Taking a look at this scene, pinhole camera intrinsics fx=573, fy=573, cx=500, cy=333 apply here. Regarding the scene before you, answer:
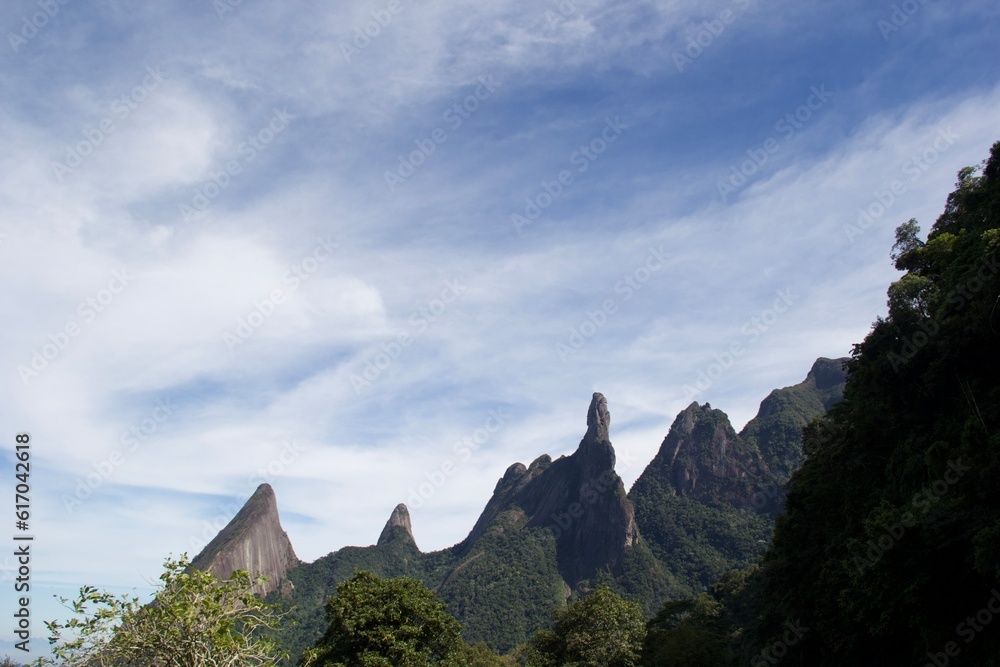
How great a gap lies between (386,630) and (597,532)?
447ft

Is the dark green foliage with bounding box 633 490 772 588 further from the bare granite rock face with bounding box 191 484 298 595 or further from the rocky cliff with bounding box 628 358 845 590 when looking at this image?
the bare granite rock face with bounding box 191 484 298 595

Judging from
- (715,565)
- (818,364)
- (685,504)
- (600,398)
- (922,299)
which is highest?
(600,398)

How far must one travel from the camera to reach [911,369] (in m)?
25.3

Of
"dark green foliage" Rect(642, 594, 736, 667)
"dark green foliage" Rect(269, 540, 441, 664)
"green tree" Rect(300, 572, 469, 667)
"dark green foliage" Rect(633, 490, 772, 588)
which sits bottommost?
"dark green foliage" Rect(633, 490, 772, 588)

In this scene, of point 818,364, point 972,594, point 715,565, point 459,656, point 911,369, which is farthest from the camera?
point 818,364

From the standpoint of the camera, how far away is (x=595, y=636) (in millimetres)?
31562

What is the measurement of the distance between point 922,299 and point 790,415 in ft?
550

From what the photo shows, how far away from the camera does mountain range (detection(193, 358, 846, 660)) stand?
136 meters

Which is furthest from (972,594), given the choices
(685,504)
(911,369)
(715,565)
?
(685,504)

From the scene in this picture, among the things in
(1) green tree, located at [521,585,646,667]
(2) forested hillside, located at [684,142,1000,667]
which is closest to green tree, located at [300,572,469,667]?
(1) green tree, located at [521,585,646,667]

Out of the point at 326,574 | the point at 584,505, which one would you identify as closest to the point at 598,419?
the point at 584,505

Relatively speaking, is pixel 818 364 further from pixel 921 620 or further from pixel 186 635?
pixel 186 635

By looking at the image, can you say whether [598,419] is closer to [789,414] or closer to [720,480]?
[720,480]

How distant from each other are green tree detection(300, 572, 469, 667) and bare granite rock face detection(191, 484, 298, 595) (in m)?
126
